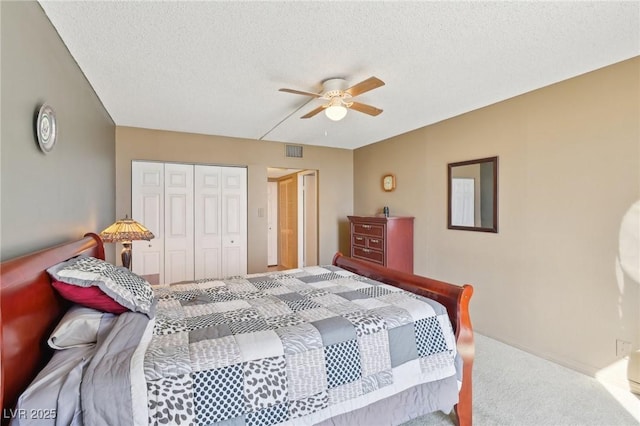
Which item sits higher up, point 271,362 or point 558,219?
point 558,219

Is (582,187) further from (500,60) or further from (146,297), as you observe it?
(146,297)

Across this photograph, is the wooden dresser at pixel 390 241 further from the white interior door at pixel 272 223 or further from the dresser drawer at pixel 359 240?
the white interior door at pixel 272 223

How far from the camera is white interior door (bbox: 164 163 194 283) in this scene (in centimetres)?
424

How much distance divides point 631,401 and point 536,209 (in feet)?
5.10

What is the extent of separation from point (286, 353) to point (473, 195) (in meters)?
2.91

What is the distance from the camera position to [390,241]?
4.06 m

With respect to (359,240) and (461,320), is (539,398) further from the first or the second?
(359,240)

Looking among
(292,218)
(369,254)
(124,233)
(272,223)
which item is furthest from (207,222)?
(272,223)

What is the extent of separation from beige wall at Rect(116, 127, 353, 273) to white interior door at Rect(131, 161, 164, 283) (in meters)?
0.09

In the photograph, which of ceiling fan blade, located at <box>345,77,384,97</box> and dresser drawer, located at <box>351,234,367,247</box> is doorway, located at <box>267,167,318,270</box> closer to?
dresser drawer, located at <box>351,234,367,247</box>

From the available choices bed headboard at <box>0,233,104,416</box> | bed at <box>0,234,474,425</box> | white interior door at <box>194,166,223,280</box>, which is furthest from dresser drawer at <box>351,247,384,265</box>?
bed headboard at <box>0,233,104,416</box>

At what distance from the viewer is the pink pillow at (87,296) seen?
138 cm

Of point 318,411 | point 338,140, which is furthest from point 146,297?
point 338,140

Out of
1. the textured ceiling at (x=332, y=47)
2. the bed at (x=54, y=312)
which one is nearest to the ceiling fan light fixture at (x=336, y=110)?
the textured ceiling at (x=332, y=47)
